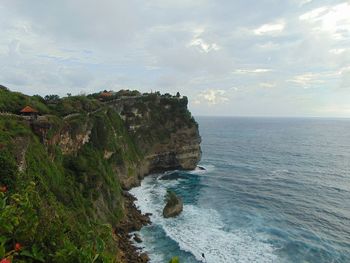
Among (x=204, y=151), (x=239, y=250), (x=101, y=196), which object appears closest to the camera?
(x=239, y=250)

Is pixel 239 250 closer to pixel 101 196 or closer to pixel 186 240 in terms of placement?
pixel 186 240

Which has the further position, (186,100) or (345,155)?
(345,155)

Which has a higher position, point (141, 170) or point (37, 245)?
point (37, 245)

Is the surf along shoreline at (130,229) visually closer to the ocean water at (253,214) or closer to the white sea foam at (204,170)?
the ocean water at (253,214)

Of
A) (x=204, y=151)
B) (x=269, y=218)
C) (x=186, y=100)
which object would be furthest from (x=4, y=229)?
(x=204, y=151)

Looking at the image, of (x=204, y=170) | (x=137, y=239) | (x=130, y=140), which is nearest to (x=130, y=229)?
(x=137, y=239)

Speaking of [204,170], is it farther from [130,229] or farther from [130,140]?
[130,229]
